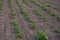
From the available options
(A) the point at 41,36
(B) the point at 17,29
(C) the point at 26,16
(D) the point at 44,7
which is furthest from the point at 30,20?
(D) the point at 44,7

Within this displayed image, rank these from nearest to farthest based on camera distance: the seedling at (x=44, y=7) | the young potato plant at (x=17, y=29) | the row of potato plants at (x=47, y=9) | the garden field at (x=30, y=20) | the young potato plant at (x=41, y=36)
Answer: the young potato plant at (x=41, y=36)
the young potato plant at (x=17, y=29)
the garden field at (x=30, y=20)
the row of potato plants at (x=47, y=9)
the seedling at (x=44, y=7)

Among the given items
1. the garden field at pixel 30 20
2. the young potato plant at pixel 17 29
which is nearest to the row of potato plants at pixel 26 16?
the garden field at pixel 30 20

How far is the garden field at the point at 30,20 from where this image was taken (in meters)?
6.22

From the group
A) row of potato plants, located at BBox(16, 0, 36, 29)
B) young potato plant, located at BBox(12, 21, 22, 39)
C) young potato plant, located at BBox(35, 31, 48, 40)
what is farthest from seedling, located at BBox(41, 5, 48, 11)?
young potato plant, located at BBox(35, 31, 48, 40)

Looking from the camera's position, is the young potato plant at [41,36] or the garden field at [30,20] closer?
the young potato plant at [41,36]

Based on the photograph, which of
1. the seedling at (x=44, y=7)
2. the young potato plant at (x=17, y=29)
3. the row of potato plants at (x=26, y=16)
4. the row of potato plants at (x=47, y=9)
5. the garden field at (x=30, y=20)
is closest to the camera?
the young potato plant at (x=17, y=29)

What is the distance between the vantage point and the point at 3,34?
6.35m

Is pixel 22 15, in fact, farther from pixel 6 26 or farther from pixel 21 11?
pixel 6 26

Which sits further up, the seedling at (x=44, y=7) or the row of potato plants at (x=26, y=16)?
the seedling at (x=44, y=7)

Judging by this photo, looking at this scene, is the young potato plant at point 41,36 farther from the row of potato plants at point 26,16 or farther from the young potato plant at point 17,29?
the row of potato plants at point 26,16

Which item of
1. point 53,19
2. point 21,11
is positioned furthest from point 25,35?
point 21,11

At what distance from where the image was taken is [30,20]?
739 cm

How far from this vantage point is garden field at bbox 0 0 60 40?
6218 millimetres

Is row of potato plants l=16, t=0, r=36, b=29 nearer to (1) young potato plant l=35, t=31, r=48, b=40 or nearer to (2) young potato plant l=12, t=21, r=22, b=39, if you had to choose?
(2) young potato plant l=12, t=21, r=22, b=39
